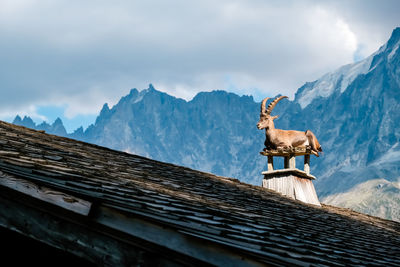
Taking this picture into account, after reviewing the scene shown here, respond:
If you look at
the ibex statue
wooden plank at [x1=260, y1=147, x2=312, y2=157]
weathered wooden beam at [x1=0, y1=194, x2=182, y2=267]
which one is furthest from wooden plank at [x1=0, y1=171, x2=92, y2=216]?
the ibex statue

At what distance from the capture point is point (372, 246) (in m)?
6.06

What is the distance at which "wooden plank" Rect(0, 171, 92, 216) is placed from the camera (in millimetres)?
3389

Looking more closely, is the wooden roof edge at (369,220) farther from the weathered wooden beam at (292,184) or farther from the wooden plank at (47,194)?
the wooden plank at (47,194)

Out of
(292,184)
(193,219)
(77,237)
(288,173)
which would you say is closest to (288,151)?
(288,173)

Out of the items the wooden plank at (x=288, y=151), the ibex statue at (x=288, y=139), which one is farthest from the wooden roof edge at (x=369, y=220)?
the ibex statue at (x=288, y=139)

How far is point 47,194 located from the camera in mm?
3523

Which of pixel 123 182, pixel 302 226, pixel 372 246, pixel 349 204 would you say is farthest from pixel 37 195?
pixel 349 204

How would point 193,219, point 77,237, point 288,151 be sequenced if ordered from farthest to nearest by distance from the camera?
point 288,151 → point 193,219 → point 77,237

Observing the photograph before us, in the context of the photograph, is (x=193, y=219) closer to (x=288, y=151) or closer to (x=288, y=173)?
(x=288, y=173)

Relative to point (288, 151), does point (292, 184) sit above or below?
below

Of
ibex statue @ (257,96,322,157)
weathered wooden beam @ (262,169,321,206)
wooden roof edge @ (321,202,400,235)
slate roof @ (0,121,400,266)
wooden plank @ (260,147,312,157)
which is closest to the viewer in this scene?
slate roof @ (0,121,400,266)

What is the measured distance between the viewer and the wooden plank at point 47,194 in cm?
339

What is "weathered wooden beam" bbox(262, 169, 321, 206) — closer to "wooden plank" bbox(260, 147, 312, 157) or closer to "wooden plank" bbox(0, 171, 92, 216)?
"wooden plank" bbox(260, 147, 312, 157)

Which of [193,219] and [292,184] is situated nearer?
[193,219]
